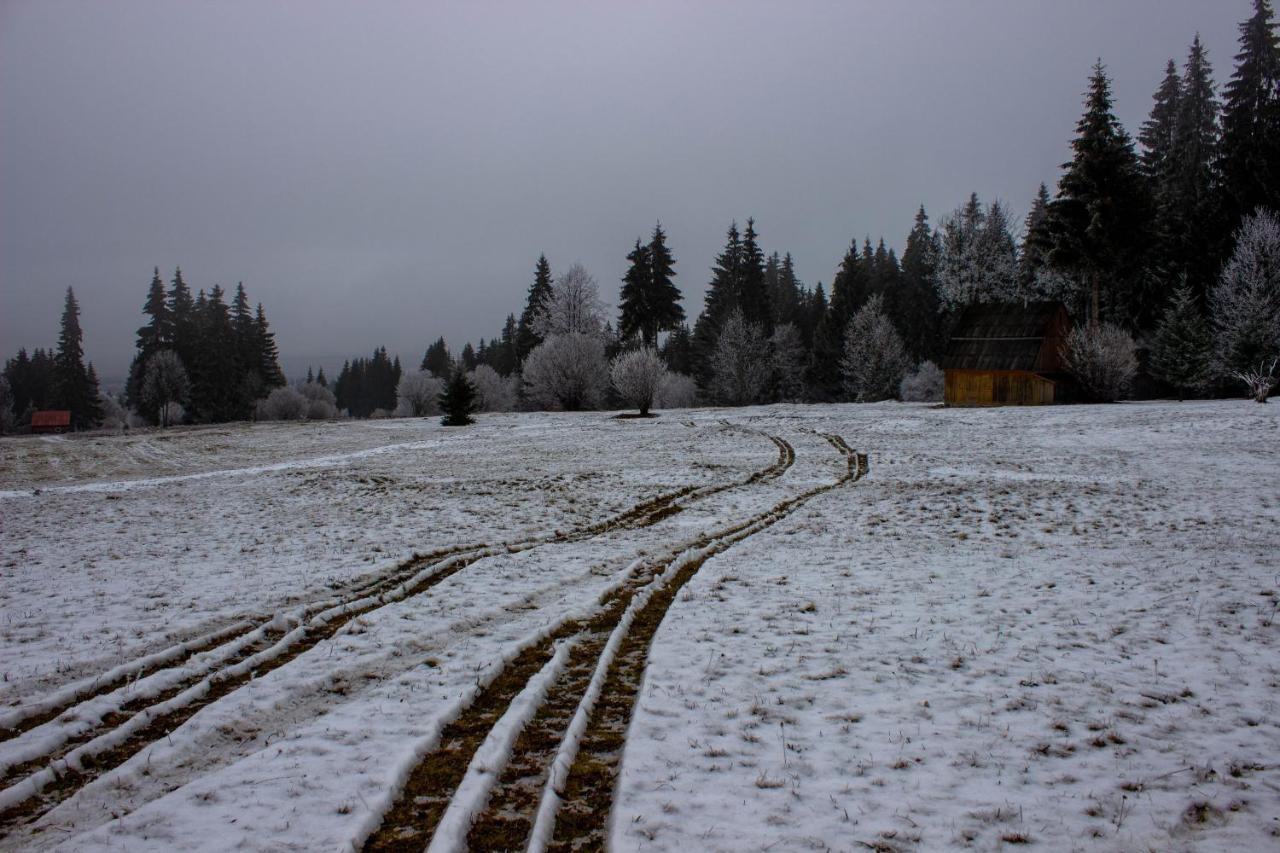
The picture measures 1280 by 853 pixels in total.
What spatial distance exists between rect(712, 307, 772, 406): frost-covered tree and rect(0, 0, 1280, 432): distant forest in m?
0.20

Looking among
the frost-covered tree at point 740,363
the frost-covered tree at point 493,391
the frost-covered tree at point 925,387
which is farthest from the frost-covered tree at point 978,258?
the frost-covered tree at point 493,391

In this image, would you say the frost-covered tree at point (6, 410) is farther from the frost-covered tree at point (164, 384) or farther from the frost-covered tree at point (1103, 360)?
the frost-covered tree at point (1103, 360)

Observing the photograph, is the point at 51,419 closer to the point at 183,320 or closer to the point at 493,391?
the point at 183,320

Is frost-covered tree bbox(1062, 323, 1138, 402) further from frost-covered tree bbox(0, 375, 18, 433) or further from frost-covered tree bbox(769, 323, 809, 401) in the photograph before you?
frost-covered tree bbox(0, 375, 18, 433)

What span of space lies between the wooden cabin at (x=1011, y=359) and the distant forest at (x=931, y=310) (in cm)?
249

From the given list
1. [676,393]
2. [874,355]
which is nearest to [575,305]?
[676,393]

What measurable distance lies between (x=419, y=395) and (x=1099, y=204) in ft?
229

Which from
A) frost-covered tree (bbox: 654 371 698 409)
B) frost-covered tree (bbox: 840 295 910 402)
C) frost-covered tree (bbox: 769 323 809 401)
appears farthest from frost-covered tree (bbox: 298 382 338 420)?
frost-covered tree (bbox: 840 295 910 402)

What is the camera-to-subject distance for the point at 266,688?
685 cm

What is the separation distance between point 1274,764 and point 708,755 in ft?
14.2

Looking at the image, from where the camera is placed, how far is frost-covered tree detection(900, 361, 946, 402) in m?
59.1

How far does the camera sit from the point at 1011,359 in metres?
43.4

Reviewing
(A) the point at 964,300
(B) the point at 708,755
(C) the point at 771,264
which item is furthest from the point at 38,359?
(B) the point at 708,755

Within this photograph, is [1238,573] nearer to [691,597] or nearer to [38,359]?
[691,597]
